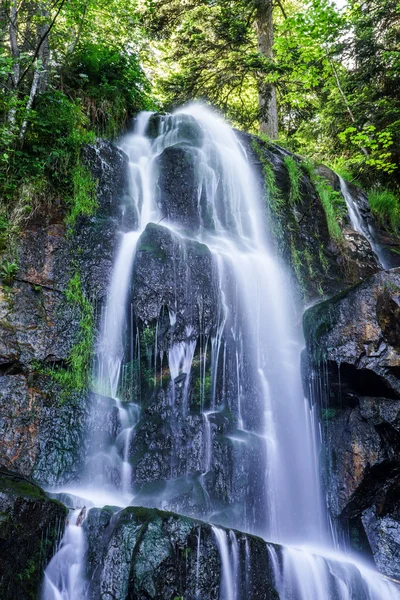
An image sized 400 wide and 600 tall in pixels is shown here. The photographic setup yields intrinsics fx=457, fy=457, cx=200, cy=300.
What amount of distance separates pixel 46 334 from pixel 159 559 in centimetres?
330

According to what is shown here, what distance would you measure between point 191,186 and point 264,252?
→ 1822 mm

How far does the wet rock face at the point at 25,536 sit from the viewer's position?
384 centimetres

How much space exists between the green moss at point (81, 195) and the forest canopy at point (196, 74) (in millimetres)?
105

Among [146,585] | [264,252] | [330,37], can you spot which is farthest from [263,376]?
[330,37]

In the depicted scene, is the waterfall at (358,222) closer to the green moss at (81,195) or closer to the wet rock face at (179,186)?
the wet rock face at (179,186)

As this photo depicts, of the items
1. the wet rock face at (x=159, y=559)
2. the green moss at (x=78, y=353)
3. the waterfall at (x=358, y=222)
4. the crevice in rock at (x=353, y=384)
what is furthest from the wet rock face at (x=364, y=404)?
the waterfall at (x=358, y=222)

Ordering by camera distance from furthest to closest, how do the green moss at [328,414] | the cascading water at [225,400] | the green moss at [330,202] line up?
1. the green moss at [330,202]
2. the green moss at [328,414]
3. the cascading water at [225,400]

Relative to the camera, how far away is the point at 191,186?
332 inches

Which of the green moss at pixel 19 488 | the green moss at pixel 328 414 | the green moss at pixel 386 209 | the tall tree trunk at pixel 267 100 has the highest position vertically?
the tall tree trunk at pixel 267 100

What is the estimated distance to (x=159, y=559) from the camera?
3.86 metres

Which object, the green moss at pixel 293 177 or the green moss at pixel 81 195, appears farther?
the green moss at pixel 293 177

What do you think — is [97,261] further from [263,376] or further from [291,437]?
[291,437]

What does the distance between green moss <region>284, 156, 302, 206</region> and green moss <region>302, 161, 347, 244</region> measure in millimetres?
338

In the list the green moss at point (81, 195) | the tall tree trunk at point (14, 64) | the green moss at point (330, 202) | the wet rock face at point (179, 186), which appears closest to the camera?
the tall tree trunk at point (14, 64)
